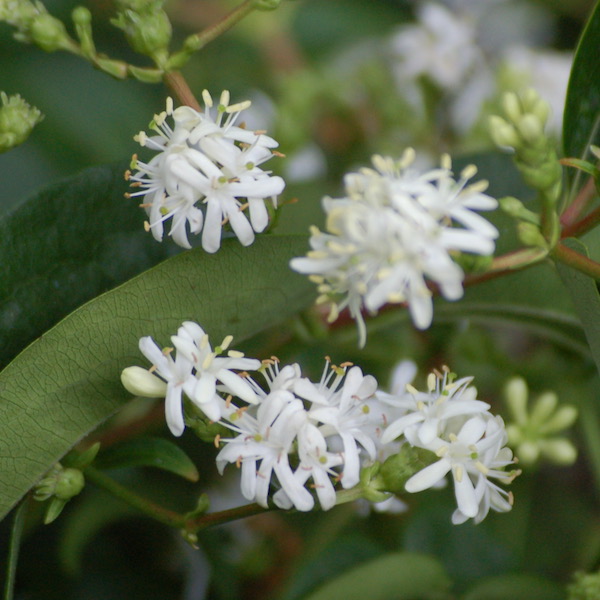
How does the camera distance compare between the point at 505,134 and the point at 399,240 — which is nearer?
the point at 399,240

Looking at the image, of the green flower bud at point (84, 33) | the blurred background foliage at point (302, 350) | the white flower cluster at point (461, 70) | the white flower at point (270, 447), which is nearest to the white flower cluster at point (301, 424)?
the white flower at point (270, 447)

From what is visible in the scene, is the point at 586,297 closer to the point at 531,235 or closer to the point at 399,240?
the point at 531,235

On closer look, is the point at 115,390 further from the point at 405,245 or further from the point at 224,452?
the point at 405,245

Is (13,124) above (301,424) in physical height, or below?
above

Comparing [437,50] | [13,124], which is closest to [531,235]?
[13,124]

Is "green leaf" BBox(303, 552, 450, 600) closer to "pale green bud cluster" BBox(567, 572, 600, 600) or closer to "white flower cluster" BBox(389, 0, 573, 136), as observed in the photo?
"pale green bud cluster" BBox(567, 572, 600, 600)

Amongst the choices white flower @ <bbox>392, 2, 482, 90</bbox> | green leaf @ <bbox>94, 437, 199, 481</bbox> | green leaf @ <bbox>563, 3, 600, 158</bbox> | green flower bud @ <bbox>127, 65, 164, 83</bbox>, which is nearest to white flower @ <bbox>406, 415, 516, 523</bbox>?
green leaf @ <bbox>94, 437, 199, 481</bbox>
